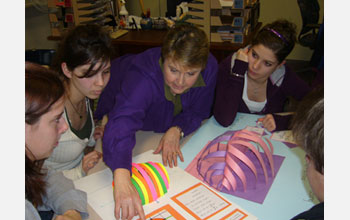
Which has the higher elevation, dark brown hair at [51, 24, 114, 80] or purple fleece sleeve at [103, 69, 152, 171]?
dark brown hair at [51, 24, 114, 80]

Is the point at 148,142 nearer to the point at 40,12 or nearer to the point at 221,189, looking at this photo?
the point at 221,189

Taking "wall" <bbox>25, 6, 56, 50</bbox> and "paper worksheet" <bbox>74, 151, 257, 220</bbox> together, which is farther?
"wall" <bbox>25, 6, 56, 50</bbox>

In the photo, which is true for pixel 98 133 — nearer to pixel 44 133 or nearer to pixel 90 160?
pixel 90 160

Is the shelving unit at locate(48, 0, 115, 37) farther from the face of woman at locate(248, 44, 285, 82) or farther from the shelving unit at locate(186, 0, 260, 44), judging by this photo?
the face of woman at locate(248, 44, 285, 82)

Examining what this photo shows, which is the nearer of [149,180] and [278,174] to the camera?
[149,180]

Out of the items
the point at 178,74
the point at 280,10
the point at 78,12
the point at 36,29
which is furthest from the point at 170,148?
the point at 280,10

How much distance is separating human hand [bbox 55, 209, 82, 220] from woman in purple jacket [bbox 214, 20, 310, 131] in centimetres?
95

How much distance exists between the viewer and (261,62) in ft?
5.66

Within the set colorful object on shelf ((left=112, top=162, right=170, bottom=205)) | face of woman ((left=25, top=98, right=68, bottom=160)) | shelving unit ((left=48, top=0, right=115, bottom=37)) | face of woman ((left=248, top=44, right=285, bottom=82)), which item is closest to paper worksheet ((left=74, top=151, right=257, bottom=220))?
colorful object on shelf ((left=112, top=162, right=170, bottom=205))

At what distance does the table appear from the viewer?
3.45 ft

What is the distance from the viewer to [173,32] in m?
1.40

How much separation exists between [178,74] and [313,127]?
79 cm

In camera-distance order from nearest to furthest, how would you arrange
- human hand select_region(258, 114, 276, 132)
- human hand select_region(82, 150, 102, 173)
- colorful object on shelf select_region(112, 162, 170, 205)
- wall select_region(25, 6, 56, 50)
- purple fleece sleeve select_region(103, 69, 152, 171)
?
colorful object on shelf select_region(112, 162, 170, 205) → purple fleece sleeve select_region(103, 69, 152, 171) → human hand select_region(82, 150, 102, 173) → human hand select_region(258, 114, 276, 132) → wall select_region(25, 6, 56, 50)

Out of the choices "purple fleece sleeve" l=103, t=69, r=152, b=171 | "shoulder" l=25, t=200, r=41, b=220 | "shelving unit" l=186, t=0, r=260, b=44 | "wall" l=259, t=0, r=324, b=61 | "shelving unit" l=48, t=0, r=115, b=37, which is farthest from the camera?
"wall" l=259, t=0, r=324, b=61
